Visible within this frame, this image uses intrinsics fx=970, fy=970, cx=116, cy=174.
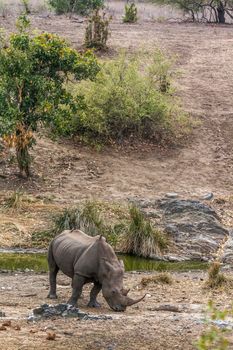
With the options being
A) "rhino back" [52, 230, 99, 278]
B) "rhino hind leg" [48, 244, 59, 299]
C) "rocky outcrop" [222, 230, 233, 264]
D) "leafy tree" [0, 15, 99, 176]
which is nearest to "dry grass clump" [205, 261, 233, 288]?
"rhino back" [52, 230, 99, 278]

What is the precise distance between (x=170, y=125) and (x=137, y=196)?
18.9ft

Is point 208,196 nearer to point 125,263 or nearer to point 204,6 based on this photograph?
point 125,263

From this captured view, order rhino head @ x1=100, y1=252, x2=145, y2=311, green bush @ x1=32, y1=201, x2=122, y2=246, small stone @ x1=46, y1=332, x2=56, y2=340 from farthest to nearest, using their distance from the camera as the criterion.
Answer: green bush @ x1=32, y1=201, x2=122, y2=246 → rhino head @ x1=100, y1=252, x2=145, y2=311 → small stone @ x1=46, y1=332, x2=56, y2=340

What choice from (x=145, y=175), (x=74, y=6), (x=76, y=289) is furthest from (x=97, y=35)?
(x=76, y=289)

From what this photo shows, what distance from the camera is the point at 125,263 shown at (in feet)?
65.4

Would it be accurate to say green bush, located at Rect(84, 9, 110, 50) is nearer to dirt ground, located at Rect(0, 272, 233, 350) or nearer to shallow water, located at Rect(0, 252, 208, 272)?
shallow water, located at Rect(0, 252, 208, 272)

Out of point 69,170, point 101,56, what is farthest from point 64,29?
point 69,170

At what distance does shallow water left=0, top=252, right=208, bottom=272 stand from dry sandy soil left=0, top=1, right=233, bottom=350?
44.5 inches

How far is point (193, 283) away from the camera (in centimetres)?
1683

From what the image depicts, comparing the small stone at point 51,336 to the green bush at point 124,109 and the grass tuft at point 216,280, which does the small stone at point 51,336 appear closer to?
the grass tuft at point 216,280

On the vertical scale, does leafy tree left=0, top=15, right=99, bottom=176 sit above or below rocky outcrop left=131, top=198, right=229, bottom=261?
above

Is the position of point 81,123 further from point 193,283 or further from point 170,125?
point 193,283

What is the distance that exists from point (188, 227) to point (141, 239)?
207 centimetres

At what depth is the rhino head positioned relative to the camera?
13094 mm
